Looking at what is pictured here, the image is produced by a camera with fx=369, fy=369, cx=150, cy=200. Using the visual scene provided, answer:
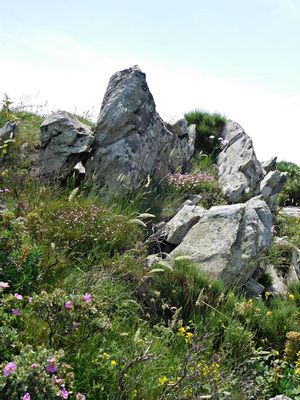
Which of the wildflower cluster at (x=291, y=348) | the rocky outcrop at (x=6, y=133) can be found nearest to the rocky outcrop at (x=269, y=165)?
the rocky outcrop at (x=6, y=133)

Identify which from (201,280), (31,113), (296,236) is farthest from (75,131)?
(296,236)

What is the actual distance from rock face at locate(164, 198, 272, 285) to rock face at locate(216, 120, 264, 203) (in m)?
2.78

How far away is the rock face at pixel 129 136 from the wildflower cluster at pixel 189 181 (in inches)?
11.6

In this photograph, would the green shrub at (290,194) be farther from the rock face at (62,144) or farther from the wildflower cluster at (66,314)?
the wildflower cluster at (66,314)

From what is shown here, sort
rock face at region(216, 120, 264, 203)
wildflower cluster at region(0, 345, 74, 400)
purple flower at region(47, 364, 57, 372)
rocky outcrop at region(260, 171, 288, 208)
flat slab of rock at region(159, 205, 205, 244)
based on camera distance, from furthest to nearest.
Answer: rocky outcrop at region(260, 171, 288, 208) < rock face at region(216, 120, 264, 203) < flat slab of rock at region(159, 205, 205, 244) < purple flower at region(47, 364, 57, 372) < wildflower cluster at region(0, 345, 74, 400)

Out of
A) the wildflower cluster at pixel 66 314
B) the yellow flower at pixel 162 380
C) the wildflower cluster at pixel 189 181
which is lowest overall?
the yellow flower at pixel 162 380

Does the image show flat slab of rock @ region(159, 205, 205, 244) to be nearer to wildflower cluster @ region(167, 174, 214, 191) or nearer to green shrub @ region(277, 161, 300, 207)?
wildflower cluster @ region(167, 174, 214, 191)

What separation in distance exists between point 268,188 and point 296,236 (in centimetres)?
151

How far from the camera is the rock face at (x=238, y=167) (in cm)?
993

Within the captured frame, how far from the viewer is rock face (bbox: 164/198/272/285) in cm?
619

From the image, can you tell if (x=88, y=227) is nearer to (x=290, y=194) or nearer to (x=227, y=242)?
(x=227, y=242)

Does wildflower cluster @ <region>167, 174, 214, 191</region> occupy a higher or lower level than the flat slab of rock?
higher

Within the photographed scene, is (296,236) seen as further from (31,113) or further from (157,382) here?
(31,113)

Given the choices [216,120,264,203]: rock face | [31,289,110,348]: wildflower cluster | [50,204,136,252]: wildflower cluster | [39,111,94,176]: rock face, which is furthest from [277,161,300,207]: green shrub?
[31,289,110,348]: wildflower cluster
